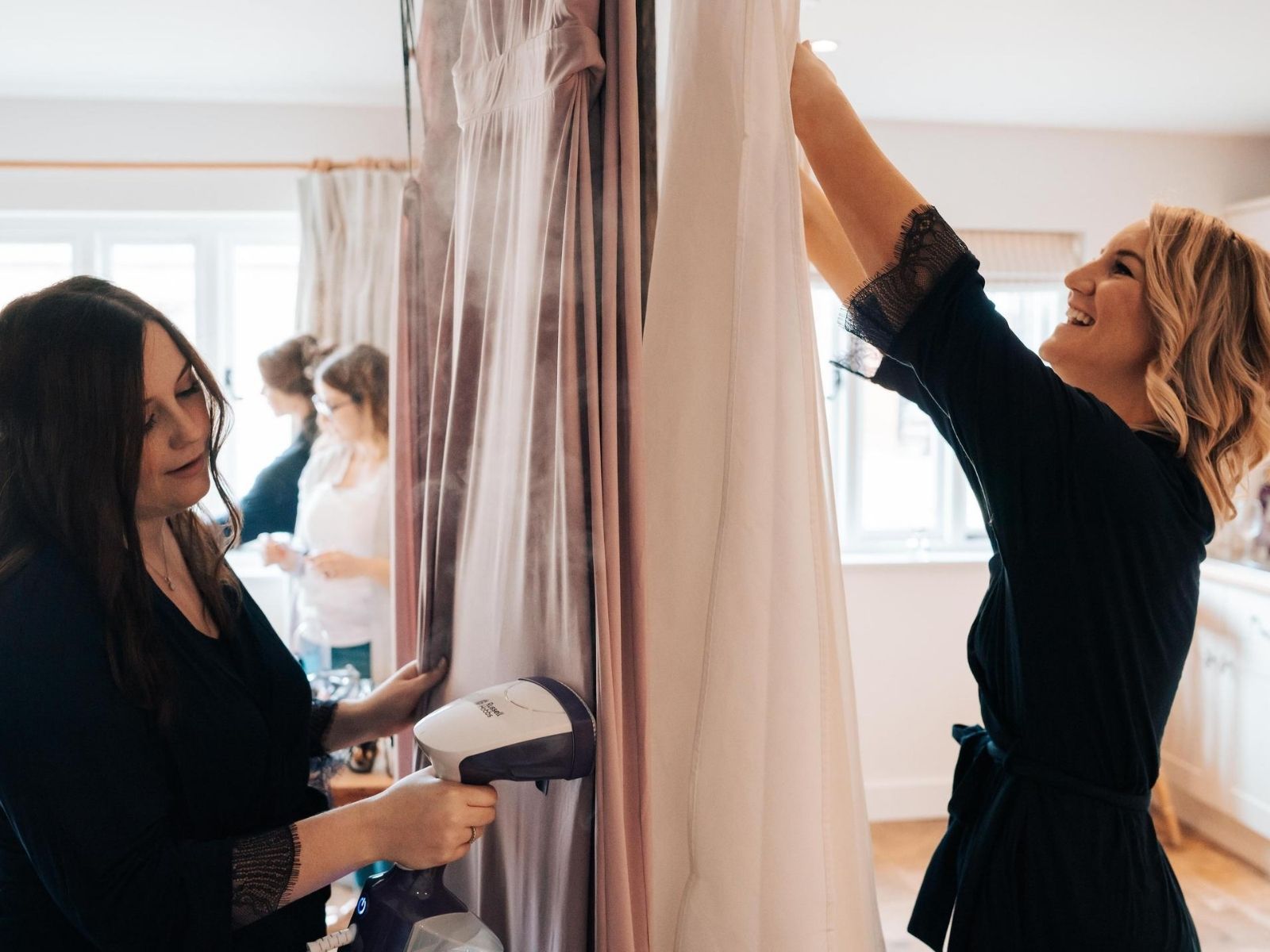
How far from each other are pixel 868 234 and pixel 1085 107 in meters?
2.49

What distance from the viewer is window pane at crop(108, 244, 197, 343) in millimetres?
2797

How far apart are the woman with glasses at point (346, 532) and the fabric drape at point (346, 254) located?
33 cm

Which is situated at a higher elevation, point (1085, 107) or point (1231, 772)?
point (1085, 107)

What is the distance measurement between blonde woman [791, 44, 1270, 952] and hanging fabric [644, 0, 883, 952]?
0.27 feet

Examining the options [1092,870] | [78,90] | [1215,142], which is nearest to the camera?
[1092,870]

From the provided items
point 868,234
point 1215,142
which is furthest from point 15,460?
point 1215,142

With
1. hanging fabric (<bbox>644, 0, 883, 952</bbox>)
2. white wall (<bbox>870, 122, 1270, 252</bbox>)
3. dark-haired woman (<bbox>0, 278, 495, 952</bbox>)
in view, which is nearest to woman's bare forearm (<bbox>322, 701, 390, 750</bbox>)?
dark-haired woman (<bbox>0, 278, 495, 952</bbox>)

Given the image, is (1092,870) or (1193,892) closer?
(1092,870)

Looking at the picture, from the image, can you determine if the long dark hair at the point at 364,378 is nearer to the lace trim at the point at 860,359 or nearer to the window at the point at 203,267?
the window at the point at 203,267

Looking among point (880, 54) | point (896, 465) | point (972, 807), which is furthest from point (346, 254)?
point (972, 807)

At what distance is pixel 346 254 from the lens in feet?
9.18

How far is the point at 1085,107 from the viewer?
9.04ft

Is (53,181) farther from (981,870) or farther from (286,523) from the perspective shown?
(981,870)

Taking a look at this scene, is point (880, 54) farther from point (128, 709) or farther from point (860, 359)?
point (128, 709)
